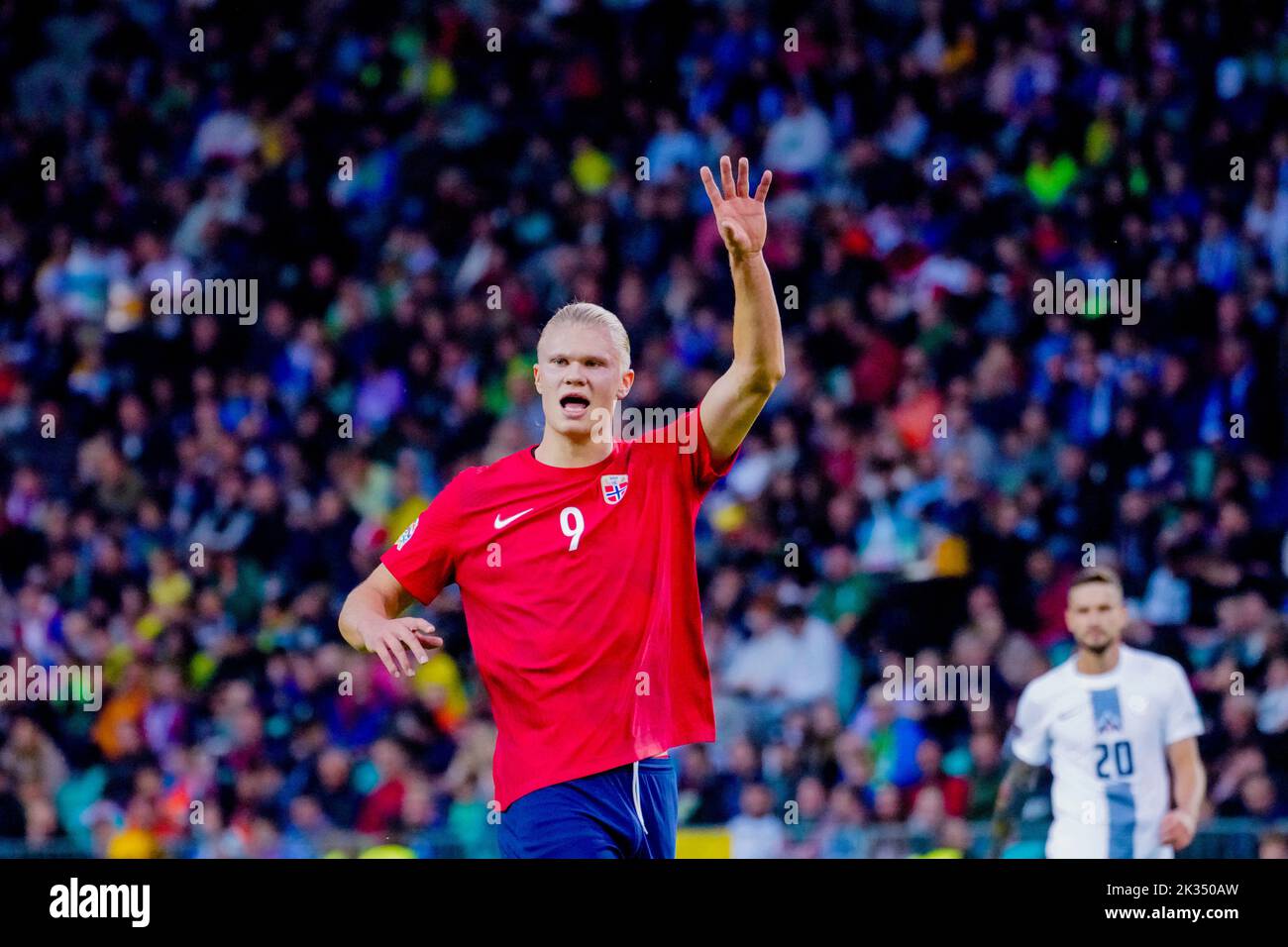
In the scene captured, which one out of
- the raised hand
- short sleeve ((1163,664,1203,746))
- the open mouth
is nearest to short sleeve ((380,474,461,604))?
the open mouth

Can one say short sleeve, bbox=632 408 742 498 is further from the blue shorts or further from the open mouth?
the blue shorts

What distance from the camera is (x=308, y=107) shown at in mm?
12898

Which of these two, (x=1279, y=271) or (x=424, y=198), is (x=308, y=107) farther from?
(x=1279, y=271)

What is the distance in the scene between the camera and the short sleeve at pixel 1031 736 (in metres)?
7.33

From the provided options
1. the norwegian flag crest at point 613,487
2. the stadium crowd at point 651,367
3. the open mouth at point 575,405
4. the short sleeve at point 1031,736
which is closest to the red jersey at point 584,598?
the norwegian flag crest at point 613,487

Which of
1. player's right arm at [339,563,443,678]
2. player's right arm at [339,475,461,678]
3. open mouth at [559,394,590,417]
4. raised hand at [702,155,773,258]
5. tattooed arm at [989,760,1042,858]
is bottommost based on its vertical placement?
tattooed arm at [989,760,1042,858]

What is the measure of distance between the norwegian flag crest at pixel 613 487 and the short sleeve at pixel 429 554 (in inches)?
15.8

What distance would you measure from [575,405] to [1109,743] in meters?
3.22

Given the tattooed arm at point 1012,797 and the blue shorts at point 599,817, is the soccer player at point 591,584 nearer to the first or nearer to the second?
the blue shorts at point 599,817

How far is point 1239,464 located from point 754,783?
11.2 ft

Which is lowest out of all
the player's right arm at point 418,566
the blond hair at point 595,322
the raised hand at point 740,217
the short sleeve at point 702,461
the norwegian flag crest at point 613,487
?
the player's right arm at point 418,566

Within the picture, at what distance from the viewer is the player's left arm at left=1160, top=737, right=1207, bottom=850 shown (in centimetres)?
676

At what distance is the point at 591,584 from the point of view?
15.6 feet

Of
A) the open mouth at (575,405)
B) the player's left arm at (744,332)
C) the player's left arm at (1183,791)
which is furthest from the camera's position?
the player's left arm at (1183,791)
